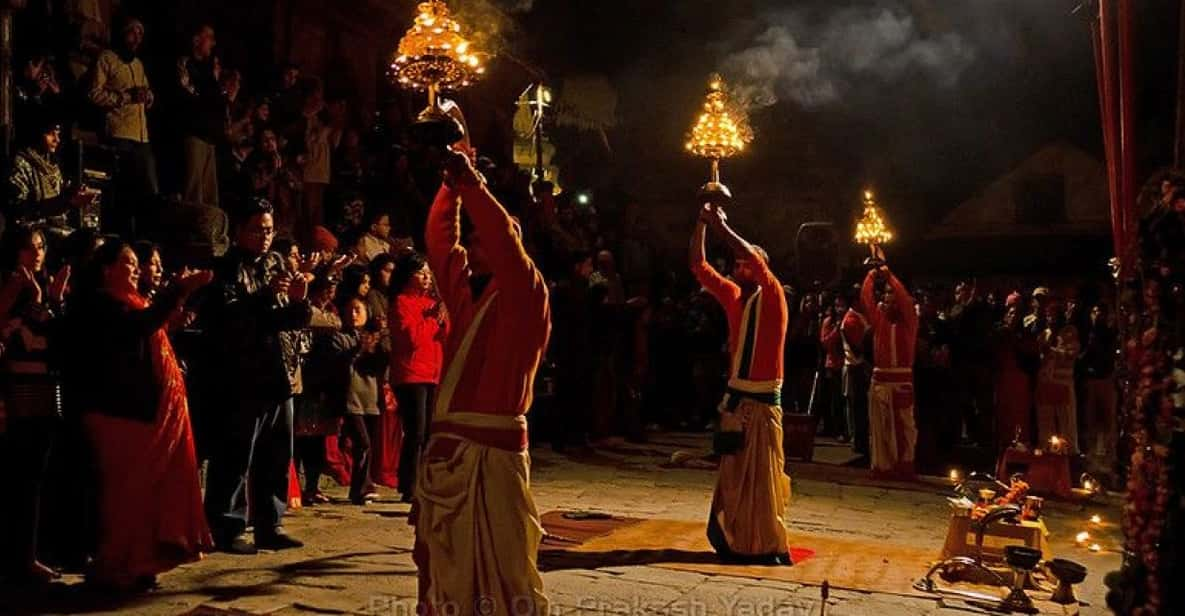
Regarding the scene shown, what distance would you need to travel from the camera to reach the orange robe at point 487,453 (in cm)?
456

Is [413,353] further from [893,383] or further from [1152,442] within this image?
[1152,442]

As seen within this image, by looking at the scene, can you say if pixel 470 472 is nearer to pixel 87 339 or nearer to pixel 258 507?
pixel 87 339

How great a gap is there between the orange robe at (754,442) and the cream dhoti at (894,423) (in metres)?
5.12

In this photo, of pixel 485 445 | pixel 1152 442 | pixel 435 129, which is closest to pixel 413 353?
pixel 485 445

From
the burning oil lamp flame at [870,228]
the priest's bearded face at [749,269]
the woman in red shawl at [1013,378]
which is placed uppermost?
the burning oil lamp flame at [870,228]

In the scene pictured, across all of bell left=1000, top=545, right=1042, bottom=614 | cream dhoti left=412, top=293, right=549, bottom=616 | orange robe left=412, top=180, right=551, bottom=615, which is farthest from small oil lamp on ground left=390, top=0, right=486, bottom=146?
bell left=1000, top=545, right=1042, bottom=614

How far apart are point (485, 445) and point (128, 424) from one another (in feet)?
8.70

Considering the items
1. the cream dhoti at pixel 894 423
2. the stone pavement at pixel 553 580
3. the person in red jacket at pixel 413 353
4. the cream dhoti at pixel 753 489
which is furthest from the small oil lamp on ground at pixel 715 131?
the cream dhoti at pixel 894 423

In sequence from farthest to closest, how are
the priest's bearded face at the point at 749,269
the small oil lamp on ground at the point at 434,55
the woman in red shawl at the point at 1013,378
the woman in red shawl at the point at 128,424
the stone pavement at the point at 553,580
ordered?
the woman in red shawl at the point at 1013,378, the priest's bearded face at the point at 749,269, the woman in red shawl at the point at 128,424, the stone pavement at the point at 553,580, the small oil lamp on ground at the point at 434,55

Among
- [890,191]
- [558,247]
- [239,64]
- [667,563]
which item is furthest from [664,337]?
[890,191]

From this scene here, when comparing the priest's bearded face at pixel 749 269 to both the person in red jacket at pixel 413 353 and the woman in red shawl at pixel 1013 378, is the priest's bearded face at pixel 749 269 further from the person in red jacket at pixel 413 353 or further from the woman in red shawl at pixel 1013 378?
the woman in red shawl at pixel 1013 378

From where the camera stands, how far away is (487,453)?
4.64 m

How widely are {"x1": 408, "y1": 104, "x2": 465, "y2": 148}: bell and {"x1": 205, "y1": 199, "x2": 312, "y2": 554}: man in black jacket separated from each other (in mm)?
2749

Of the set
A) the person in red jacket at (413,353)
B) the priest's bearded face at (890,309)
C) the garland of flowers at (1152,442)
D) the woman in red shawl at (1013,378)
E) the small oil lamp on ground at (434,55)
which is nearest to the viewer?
the garland of flowers at (1152,442)
